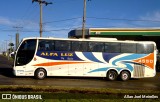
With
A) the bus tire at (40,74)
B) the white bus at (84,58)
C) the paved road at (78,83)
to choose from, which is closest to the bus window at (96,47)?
the white bus at (84,58)

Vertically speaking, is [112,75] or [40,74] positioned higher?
[40,74]

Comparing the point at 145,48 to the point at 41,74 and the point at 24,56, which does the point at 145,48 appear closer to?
the point at 41,74

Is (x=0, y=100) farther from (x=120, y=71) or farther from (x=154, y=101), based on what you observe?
(x=120, y=71)

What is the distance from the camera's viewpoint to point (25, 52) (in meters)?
21.9

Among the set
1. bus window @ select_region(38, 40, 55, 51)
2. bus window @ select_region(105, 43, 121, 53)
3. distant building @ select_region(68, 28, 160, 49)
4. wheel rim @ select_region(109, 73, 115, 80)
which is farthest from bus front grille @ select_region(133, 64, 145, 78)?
distant building @ select_region(68, 28, 160, 49)

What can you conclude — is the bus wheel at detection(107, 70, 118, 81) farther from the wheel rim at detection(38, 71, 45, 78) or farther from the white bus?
the wheel rim at detection(38, 71, 45, 78)

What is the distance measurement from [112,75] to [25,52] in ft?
22.1

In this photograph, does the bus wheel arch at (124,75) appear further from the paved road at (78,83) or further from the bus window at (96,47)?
the bus window at (96,47)

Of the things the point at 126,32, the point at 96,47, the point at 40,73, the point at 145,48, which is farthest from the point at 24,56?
the point at 126,32

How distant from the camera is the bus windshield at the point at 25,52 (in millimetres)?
21828

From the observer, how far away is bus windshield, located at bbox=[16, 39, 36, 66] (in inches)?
859

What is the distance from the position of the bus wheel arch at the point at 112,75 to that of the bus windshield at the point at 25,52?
5919 millimetres

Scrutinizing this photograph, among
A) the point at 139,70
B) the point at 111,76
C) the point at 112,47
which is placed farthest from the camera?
the point at 139,70

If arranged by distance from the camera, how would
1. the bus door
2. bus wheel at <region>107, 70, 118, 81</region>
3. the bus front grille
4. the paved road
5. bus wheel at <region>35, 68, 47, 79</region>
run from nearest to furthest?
the paved road < the bus door < bus wheel at <region>35, 68, 47, 79</region> < bus wheel at <region>107, 70, 118, 81</region> < the bus front grille
